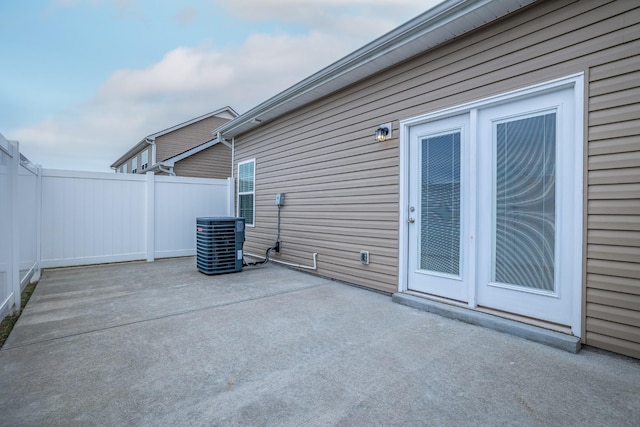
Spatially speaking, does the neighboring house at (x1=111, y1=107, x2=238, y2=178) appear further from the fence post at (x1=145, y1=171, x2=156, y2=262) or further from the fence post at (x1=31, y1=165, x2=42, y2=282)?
the fence post at (x1=31, y1=165, x2=42, y2=282)

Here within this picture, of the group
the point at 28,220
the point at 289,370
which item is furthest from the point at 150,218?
the point at 289,370

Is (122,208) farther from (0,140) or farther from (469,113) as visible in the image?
(469,113)

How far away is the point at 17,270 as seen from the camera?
3.26 m

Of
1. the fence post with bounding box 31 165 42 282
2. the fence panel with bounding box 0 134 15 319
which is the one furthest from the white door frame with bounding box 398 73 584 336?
the fence post with bounding box 31 165 42 282

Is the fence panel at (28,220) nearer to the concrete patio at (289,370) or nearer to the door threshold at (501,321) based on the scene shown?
the concrete patio at (289,370)

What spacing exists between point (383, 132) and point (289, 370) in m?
2.99

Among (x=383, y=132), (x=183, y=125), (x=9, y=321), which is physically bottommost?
(x=9, y=321)

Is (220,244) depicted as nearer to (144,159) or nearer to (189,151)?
(189,151)

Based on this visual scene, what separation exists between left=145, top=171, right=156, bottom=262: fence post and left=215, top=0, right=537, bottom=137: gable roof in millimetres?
3091

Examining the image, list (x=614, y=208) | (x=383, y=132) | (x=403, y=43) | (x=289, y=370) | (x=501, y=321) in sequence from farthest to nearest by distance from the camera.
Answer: (x=383, y=132), (x=403, y=43), (x=501, y=321), (x=614, y=208), (x=289, y=370)

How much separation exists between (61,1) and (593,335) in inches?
353

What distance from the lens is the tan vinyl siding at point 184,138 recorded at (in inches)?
493

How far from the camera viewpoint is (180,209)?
6797 millimetres

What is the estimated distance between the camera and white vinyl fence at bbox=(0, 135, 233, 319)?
5039 mm
